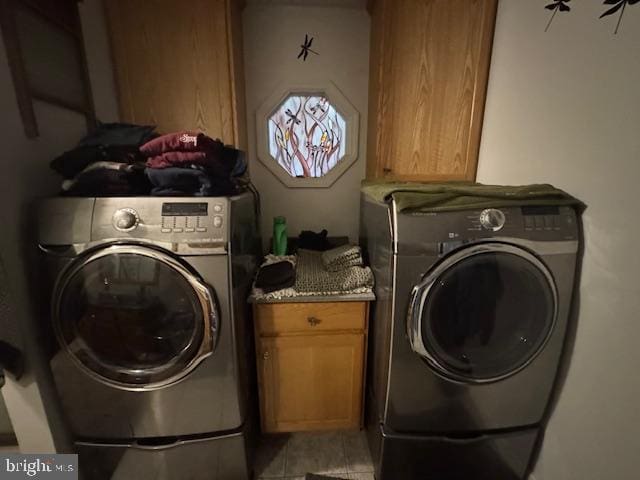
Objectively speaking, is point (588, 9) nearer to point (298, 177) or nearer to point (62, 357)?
point (298, 177)

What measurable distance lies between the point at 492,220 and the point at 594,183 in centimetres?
34

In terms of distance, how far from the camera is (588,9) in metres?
0.93

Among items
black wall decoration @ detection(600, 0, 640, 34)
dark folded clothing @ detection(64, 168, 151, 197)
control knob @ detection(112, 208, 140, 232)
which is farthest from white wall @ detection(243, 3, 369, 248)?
black wall decoration @ detection(600, 0, 640, 34)

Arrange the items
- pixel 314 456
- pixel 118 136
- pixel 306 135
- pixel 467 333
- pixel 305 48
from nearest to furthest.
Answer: pixel 467 333 < pixel 118 136 < pixel 314 456 < pixel 305 48 < pixel 306 135

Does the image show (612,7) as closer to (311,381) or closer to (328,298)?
(328,298)

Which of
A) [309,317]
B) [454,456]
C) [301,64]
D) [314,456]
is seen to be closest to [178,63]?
[301,64]

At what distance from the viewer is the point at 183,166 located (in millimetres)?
1022

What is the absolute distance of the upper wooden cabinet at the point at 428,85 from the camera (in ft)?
4.62

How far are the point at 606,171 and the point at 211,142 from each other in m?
1.32

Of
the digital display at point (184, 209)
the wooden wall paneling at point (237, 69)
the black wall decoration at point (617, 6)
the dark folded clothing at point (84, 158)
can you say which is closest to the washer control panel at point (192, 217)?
the digital display at point (184, 209)

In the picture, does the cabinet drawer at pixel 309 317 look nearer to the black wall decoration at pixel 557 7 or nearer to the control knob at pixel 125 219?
the control knob at pixel 125 219

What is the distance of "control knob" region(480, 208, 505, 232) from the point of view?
3.08 ft

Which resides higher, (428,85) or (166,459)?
(428,85)

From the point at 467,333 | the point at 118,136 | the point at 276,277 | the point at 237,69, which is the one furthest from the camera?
the point at 237,69
